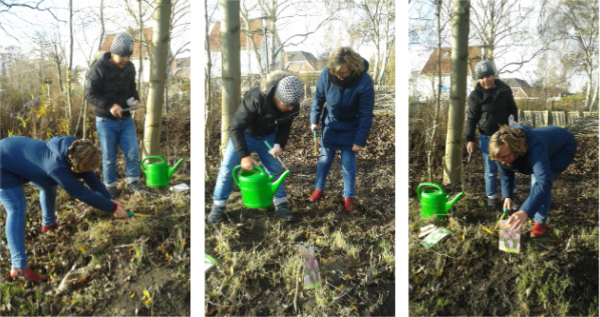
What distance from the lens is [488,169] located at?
8.38 ft

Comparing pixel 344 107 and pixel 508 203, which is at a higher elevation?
pixel 344 107

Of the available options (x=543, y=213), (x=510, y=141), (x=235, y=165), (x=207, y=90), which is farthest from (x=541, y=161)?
(x=207, y=90)

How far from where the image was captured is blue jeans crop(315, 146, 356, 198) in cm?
255

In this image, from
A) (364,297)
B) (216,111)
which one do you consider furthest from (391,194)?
(216,111)

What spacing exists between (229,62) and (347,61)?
74cm

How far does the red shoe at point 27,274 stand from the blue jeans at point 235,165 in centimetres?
116

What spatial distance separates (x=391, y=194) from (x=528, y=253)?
91 cm

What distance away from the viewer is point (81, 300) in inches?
95.2

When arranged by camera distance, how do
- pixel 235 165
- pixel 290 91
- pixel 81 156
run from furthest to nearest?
pixel 235 165, pixel 290 91, pixel 81 156

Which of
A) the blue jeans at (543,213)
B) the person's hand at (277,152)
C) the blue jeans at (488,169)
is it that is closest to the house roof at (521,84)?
the blue jeans at (488,169)

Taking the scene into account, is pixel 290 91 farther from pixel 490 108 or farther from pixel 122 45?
pixel 490 108

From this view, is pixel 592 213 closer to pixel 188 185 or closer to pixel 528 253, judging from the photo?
pixel 528 253

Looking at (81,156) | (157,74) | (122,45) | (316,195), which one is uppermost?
(122,45)

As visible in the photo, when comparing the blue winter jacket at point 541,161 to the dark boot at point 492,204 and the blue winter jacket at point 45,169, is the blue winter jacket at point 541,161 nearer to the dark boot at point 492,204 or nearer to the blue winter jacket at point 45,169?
the dark boot at point 492,204
